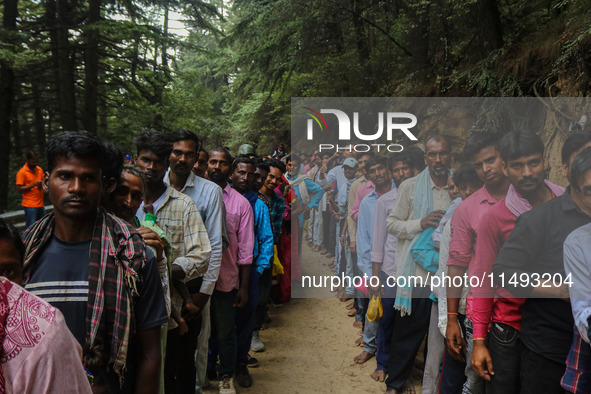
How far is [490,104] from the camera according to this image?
517cm

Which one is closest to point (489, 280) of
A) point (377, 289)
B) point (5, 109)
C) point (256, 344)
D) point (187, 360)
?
point (377, 289)

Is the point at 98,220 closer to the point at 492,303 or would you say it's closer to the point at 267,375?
the point at 492,303

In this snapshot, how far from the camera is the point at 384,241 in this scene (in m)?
4.28

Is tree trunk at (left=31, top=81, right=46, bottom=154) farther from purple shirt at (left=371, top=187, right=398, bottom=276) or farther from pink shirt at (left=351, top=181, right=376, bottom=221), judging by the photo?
purple shirt at (left=371, top=187, right=398, bottom=276)

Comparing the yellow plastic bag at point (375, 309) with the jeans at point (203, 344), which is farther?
the yellow plastic bag at point (375, 309)

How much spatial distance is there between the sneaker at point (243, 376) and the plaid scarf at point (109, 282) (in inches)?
115

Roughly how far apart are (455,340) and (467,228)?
2.46 ft

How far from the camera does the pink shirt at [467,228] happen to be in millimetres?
3016

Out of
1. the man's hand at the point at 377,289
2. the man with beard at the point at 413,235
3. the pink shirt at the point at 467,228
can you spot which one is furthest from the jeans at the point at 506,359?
the man's hand at the point at 377,289

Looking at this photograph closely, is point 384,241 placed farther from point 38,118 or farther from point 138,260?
point 38,118

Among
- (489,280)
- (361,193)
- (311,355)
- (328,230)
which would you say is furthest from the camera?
(328,230)

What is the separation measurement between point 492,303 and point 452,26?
6297mm

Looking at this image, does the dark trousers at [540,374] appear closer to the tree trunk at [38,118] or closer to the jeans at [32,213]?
the jeans at [32,213]

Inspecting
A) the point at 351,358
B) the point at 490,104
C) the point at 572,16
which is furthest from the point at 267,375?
the point at 572,16
